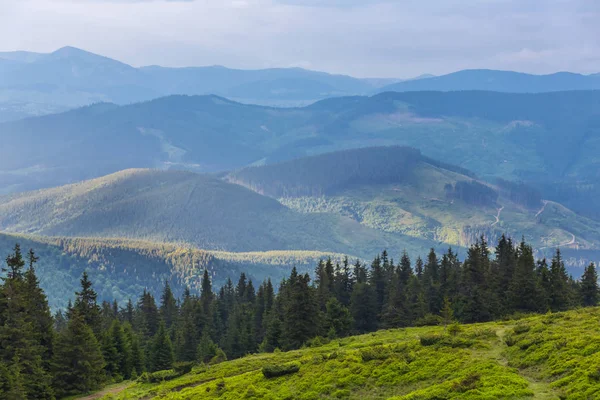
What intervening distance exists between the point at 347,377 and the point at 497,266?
252ft

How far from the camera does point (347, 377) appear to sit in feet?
153

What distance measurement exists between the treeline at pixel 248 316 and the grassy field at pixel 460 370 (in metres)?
18.7

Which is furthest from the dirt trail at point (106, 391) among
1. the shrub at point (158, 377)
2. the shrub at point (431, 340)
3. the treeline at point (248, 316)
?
the shrub at point (431, 340)

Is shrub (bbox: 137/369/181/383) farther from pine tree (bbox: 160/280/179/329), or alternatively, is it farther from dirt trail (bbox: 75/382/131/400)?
pine tree (bbox: 160/280/179/329)

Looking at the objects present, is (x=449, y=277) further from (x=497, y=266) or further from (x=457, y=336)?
(x=457, y=336)

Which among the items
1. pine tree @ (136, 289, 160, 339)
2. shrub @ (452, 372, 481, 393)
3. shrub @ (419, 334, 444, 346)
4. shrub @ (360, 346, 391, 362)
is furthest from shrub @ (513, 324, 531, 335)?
pine tree @ (136, 289, 160, 339)

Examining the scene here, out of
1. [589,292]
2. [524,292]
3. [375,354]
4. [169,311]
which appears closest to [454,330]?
[375,354]

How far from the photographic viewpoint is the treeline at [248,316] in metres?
71.9

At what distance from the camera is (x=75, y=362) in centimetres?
7406

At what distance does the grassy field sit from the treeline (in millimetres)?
18668

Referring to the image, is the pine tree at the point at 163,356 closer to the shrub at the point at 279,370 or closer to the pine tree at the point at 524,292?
the shrub at the point at 279,370

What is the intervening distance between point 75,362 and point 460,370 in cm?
5061

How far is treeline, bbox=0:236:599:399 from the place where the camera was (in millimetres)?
71938

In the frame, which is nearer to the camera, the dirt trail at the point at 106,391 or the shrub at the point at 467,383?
the shrub at the point at 467,383
